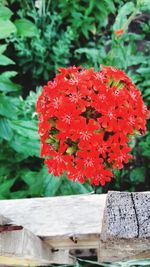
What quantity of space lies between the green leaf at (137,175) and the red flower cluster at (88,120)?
102 cm

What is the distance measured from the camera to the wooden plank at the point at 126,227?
0.82m

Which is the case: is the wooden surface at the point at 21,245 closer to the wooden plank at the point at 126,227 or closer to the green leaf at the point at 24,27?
the wooden plank at the point at 126,227

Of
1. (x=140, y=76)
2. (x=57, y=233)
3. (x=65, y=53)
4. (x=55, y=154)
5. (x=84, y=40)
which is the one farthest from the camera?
(x=84, y=40)

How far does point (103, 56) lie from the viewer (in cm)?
271

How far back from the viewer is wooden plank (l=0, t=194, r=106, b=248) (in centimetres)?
105

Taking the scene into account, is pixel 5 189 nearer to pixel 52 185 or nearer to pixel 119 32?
pixel 52 185

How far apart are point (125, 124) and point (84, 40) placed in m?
1.79

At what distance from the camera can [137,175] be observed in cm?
246

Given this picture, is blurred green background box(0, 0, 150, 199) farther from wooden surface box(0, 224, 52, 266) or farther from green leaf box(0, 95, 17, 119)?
wooden surface box(0, 224, 52, 266)

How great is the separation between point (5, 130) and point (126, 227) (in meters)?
1.23

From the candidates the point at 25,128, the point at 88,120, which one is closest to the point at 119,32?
the point at 25,128

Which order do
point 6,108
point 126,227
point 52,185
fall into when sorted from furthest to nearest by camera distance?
point 6,108 < point 52,185 < point 126,227

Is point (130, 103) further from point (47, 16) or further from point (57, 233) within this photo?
point (47, 16)

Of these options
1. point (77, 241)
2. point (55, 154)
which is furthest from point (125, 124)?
point (77, 241)
